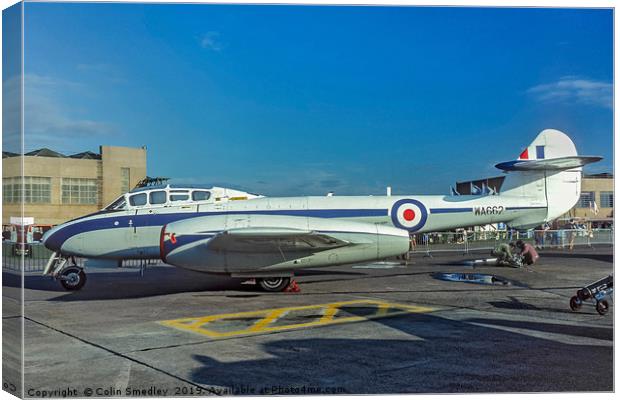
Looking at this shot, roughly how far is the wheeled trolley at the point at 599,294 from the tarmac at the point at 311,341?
0.16 m

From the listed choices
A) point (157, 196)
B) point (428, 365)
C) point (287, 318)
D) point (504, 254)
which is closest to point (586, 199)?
point (504, 254)

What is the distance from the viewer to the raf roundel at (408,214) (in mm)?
11930

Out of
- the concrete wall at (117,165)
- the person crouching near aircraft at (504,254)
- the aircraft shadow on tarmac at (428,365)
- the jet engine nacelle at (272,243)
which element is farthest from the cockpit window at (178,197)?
the person crouching near aircraft at (504,254)

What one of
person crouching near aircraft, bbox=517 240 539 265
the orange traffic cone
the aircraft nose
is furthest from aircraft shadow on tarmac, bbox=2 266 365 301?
person crouching near aircraft, bbox=517 240 539 265

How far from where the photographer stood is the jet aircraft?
10.0 meters

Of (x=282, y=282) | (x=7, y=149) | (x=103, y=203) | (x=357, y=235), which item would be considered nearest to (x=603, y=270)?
(x=357, y=235)

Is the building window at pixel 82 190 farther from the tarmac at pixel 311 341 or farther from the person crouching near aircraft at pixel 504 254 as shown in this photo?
the person crouching near aircraft at pixel 504 254

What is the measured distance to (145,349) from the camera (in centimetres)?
612

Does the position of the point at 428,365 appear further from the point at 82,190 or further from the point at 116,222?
the point at 82,190

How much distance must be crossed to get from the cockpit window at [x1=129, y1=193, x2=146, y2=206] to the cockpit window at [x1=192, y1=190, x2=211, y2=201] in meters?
1.08

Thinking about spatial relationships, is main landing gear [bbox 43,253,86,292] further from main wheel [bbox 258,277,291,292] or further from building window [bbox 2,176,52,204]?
building window [bbox 2,176,52,204]

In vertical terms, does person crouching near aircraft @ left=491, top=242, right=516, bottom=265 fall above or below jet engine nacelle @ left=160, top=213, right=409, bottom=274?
below

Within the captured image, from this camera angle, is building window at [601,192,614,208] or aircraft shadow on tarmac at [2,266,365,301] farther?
aircraft shadow on tarmac at [2,266,365,301]

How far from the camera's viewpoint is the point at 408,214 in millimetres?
11977
